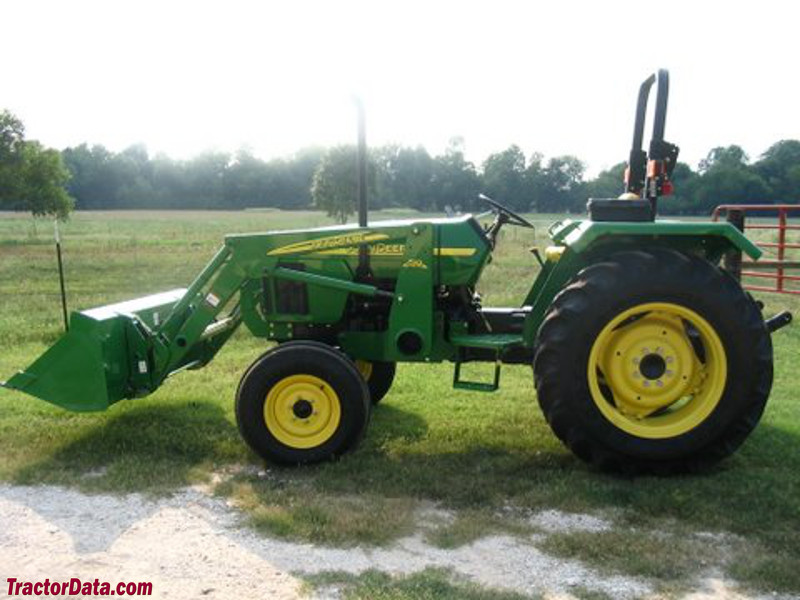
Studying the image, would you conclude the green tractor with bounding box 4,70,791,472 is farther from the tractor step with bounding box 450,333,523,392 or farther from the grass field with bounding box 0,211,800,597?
the grass field with bounding box 0,211,800,597

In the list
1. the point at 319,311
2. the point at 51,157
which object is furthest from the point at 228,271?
the point at 51,157

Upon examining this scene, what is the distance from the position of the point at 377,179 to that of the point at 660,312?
34.6 metres

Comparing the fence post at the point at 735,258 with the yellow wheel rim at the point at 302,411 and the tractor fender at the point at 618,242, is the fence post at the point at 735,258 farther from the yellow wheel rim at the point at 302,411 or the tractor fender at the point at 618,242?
the yellow wheel rim at the point at 302,411

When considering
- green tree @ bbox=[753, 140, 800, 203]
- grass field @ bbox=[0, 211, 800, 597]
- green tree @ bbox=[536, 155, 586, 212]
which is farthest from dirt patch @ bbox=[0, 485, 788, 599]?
green tree @ bbox=[753, 140, 800, 203]

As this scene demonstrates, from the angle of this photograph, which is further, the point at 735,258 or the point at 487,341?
the point at 735,258

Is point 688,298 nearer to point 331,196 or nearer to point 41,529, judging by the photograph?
point 41,529

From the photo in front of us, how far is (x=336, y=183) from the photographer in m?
40.8

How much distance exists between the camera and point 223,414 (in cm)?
620

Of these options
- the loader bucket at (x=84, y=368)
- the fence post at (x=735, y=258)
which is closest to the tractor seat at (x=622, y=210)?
the loader bucket at (x=84, y=368)

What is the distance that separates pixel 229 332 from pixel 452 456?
216cm

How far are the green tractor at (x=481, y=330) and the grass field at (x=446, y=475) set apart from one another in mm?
285

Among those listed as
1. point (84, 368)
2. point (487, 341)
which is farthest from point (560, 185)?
point (84, 368)

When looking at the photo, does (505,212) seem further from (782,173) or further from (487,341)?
(782,173)

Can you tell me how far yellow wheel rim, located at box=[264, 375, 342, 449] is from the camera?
5.02 metres
